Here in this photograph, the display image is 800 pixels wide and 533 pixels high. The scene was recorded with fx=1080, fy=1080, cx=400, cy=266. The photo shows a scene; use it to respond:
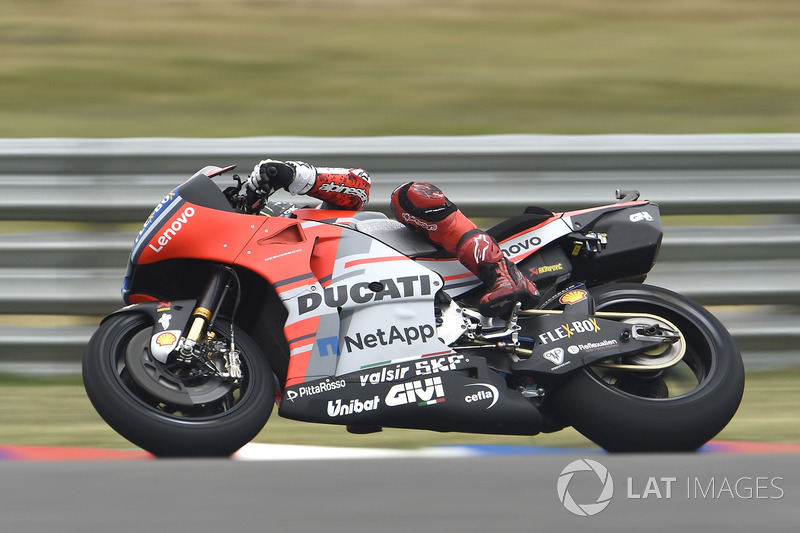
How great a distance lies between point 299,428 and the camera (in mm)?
4664

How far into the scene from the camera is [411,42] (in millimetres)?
8000

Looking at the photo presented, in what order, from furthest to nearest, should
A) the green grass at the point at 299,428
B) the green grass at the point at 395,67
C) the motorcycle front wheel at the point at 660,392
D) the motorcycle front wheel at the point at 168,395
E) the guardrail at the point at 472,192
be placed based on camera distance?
the green grass at the point at 395,67, the guardrail at the point at 472,192, the green grass at the point at 299,428, the motorcycle front wheel at the point at 660,392, the motorcycle front wheel at the point at 168,395

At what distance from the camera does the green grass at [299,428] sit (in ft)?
14.6

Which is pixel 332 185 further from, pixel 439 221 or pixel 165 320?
pixel 165 320

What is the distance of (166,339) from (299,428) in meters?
1.13

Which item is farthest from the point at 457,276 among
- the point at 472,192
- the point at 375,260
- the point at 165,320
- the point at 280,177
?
the point at 472,192

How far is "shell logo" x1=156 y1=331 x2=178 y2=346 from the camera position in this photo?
369 centimetres

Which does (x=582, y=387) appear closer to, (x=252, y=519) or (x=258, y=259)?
(x=258, y=259)

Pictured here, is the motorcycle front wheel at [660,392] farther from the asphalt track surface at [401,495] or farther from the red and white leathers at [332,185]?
the red and white leathers at [332,185]

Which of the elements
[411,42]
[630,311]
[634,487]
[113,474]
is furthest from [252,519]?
[411,42]

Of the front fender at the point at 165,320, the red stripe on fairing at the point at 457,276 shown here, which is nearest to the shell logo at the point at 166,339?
the front fender at the point at 165,320

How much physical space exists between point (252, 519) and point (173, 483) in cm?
30

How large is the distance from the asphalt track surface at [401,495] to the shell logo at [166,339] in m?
0.66

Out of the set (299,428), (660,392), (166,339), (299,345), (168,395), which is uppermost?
(660,392)
